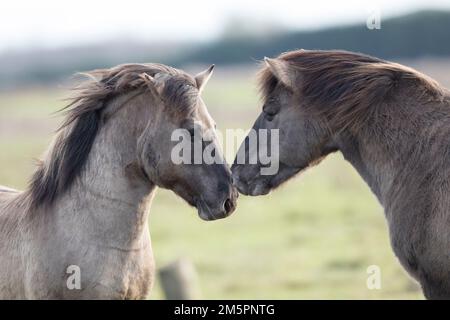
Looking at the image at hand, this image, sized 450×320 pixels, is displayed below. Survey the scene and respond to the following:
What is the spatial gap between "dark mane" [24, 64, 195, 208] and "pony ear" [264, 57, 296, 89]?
0.68 metres

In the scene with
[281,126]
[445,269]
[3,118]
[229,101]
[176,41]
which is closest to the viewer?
[445,269]

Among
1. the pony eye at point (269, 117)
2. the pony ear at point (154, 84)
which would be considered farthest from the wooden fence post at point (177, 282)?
the pony ear at point (154, 84)

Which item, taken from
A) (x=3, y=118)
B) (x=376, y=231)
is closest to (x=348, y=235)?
(x=376, y=231)

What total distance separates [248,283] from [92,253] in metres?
7.91

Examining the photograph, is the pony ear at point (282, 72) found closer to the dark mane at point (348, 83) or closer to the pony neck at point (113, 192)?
the dark mane at point (348, 83)

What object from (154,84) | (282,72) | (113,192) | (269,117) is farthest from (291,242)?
(154,84)

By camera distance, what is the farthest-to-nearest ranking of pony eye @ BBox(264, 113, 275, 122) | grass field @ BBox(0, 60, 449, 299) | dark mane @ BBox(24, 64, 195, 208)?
1. grass field @ BBox(0, 60, 449, 299)
2. pony eye @ BBox(264, 113, 275, 122)
3. dark mane @ BBox(24, 64, 195, 208)

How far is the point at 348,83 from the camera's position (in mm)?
6098

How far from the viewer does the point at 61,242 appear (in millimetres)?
→ 5785

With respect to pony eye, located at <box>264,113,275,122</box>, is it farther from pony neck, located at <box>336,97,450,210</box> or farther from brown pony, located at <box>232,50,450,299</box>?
pony neck, located at <box>336,97,450,210</box>

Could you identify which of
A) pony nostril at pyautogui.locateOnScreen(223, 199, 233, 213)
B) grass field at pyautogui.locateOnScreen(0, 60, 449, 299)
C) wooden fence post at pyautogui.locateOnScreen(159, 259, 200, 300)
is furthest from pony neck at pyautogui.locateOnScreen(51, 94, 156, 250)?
wooden fence post at pyautogui.locateOnScreen(159, 259, 200, 300)

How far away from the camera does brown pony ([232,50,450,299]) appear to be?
561 centimetres

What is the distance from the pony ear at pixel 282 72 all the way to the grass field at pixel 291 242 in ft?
4.63
